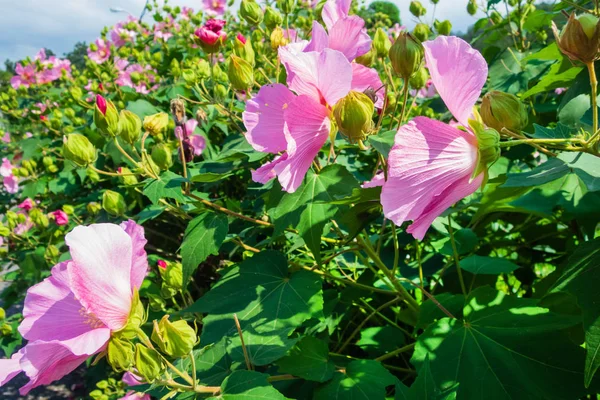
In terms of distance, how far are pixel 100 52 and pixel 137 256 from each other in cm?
322

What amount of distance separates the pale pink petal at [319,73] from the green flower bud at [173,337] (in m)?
0.38

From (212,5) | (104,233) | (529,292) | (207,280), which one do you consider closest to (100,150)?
(207,280)

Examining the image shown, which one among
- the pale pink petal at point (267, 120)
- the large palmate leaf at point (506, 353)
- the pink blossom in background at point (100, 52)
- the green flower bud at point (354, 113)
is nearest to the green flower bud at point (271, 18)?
the pale pink petal at point (267, 120)

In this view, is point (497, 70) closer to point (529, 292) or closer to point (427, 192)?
point (529, 292)

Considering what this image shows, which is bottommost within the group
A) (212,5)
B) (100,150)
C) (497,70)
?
(497,70)

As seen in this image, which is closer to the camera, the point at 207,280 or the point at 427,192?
the point at 427,192

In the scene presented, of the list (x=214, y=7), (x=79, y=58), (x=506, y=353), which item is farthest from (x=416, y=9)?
(x=79, y=58)

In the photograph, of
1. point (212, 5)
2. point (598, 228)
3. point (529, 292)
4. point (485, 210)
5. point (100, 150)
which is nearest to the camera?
point (485, 210)

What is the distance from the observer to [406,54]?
741mm

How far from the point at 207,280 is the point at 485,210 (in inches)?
54.2

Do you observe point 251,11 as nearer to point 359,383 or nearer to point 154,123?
point 154,123

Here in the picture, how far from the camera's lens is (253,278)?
968 millimetres

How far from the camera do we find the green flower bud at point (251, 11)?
4.14ft

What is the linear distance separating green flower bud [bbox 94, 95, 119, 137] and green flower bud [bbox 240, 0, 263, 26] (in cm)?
48
